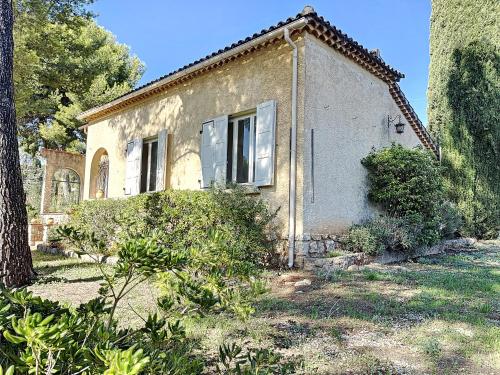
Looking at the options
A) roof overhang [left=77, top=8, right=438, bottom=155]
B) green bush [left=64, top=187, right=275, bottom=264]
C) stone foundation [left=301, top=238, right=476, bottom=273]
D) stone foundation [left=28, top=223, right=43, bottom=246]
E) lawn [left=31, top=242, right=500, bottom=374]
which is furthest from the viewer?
stone foundation [left=28, top=223, right=43, bottom=246]

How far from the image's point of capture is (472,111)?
42.5 feet

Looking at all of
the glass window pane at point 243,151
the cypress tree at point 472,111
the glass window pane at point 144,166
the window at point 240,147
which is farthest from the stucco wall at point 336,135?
the glass window pane at point 144,166

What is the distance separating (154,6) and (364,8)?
6290mm

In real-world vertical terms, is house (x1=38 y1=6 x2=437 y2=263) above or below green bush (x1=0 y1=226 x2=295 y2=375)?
above

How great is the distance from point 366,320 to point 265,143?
4.32 metres

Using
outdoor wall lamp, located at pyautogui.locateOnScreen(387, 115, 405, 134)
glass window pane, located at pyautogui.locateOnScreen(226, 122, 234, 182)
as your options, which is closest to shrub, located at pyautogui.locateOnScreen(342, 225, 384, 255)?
glass window pane, located at pyautogui.locateOnScreen(226, 122, 234, 182)

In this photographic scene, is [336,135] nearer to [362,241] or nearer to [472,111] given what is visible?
[362,241]

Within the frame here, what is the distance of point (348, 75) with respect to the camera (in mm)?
8406

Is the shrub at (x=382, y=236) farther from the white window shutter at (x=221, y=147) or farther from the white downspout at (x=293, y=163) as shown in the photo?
the white window shutter at (x=221, y=147)

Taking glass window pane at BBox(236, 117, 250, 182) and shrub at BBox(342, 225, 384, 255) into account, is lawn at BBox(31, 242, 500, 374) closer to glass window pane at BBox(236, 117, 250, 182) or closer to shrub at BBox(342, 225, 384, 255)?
shrub at BBox(342, 225, 384, 255)

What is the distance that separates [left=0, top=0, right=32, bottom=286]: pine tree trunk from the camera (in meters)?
4.99

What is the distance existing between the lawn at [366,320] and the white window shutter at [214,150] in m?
3.07

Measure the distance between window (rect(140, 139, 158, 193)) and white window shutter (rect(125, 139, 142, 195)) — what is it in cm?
18

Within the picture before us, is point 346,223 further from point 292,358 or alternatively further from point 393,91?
point 292,358
